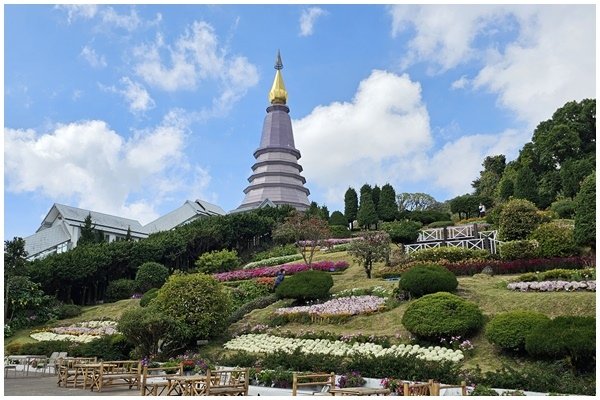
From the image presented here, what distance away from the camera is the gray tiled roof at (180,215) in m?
60.1

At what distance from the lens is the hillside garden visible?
481 inches

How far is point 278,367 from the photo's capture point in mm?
13234

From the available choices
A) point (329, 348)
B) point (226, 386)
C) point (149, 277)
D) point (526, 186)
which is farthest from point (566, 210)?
point (226, 386)

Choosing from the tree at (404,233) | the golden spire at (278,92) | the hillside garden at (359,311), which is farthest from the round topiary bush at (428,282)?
the golden spire at (278,92)

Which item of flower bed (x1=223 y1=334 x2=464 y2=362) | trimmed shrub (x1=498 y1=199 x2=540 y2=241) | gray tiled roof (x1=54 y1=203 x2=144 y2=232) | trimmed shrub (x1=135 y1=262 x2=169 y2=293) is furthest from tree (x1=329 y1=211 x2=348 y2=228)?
flower bed (x1=223 y1=334 x2=464 y2=362)

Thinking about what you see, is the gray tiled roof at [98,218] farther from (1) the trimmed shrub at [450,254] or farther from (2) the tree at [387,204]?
(1) the trimmed shrub at [450,254]

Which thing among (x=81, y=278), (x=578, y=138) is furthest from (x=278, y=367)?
(x=578, y=138)

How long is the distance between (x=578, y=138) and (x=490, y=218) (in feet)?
54.1

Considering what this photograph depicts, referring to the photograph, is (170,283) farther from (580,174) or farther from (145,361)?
(580,174)

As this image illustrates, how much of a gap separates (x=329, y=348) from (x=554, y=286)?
737 centimetres

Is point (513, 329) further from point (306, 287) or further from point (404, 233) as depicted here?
point (404, 233)

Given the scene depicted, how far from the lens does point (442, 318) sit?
14.8 meters

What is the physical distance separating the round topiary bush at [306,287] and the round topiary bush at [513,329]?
8.39 m

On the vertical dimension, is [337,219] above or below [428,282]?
above
